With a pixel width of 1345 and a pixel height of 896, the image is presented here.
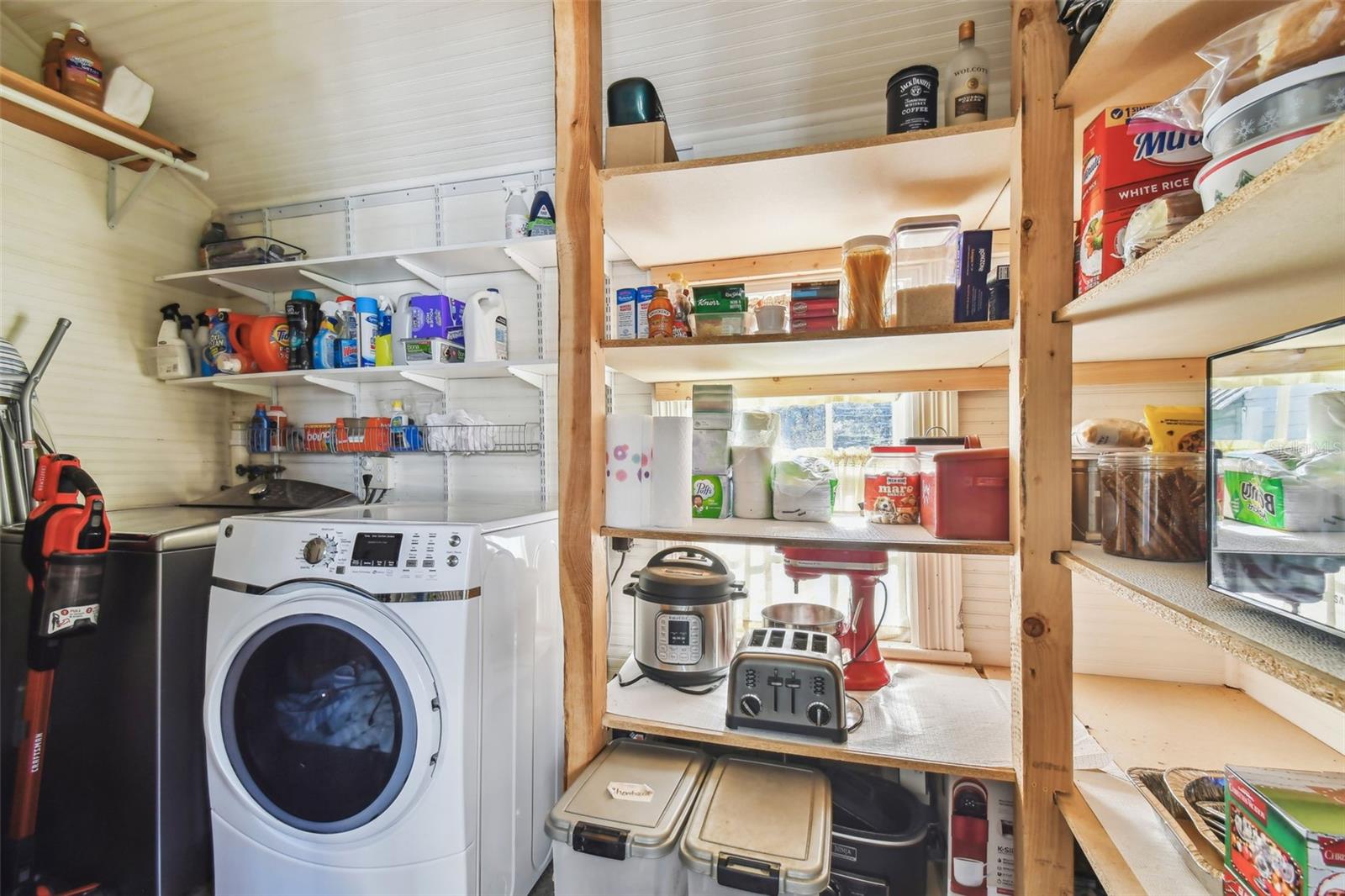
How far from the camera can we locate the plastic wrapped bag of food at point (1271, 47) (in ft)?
1.65

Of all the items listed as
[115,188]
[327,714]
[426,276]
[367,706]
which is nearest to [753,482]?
[367,706]

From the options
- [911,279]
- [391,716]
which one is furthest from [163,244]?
[911,279]

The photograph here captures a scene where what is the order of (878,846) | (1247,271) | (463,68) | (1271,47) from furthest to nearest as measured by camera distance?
(463,68)
(878,846)
(1247,271)
(1271,47)

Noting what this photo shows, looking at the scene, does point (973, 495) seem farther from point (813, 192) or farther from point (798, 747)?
point (813, 192)

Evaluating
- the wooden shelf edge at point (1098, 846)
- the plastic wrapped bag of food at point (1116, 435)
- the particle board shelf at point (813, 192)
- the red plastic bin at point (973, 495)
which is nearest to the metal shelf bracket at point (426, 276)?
the particle board shelf at point (813, 192)

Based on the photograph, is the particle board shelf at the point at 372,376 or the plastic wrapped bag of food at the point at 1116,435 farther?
the particle board shelf at the point at 372,376

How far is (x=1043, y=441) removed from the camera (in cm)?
99

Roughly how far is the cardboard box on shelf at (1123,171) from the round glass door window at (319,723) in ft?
5.31

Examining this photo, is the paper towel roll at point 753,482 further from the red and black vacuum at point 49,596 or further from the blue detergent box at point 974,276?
the red and black vacuum at point 49,596

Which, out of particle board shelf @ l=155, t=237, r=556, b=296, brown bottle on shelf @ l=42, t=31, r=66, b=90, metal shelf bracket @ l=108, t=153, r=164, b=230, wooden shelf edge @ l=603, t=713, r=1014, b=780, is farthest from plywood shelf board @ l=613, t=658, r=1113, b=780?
brown bottle on shelf @ l=42, t=31, r=66, b=90

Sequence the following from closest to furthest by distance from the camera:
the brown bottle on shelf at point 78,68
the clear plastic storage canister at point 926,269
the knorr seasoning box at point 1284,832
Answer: the knorr seasoning box at point 1284,832
the clear plastic storage canister at point 926,269
the brown bottle on shelf at point 78,68

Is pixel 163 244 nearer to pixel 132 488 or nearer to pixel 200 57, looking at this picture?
pixel 200 57

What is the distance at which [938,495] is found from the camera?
114cm

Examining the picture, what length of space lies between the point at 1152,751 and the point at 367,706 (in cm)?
177
